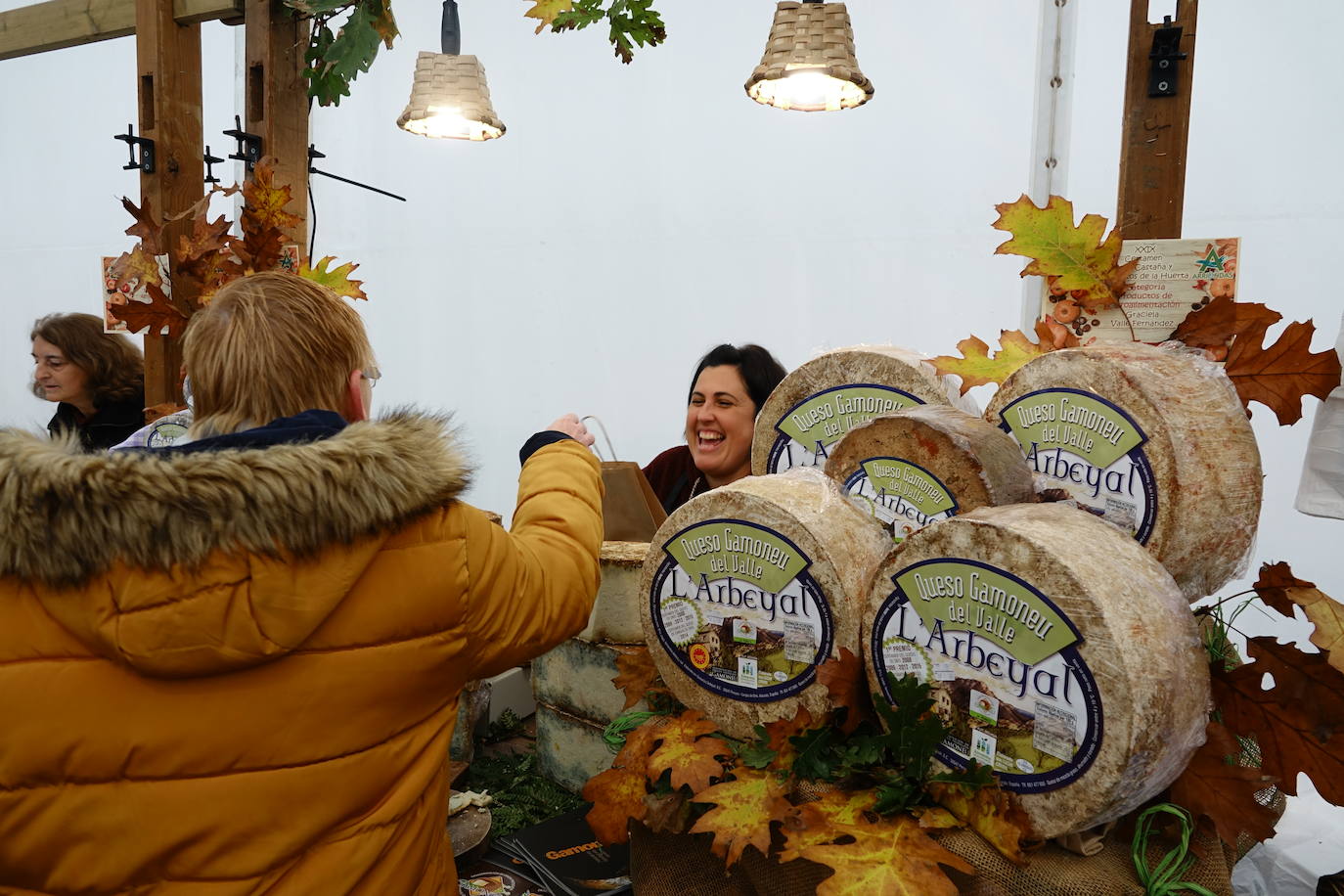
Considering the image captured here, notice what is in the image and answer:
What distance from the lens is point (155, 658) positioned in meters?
0.87

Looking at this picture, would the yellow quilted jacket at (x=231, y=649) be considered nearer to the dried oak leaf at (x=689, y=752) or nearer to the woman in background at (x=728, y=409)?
the dried oak leaf at (x=689, y=752)

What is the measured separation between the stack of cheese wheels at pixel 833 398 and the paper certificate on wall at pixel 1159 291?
0.26 metres

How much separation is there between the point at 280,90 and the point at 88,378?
1473 mm

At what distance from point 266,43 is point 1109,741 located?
2.80 meters

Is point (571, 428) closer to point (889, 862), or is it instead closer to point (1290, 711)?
point (889, 862)

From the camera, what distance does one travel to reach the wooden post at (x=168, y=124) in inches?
110

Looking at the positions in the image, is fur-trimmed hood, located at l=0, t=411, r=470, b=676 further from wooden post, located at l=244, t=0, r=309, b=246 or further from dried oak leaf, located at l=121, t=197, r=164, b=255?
dried oak leaf, located at l=121, t=197, r=164, b=255

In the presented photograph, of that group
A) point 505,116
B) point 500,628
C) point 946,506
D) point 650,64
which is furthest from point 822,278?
point 500,628

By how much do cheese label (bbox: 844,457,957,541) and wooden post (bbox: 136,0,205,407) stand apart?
95.0 inches

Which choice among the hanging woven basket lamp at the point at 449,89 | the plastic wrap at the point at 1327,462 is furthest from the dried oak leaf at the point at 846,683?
the hanging woven basket lamp at the point at 449,89

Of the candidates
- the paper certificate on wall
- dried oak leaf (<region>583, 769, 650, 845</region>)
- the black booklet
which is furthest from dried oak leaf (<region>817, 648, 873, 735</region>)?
the paper certificate on wall

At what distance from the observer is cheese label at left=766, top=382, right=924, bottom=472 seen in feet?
4.59

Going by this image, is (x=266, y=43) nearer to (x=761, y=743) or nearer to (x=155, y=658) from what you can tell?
(x=155, y=658)

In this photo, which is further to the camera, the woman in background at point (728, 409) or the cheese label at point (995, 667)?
the woman in background at point (728, 409)
